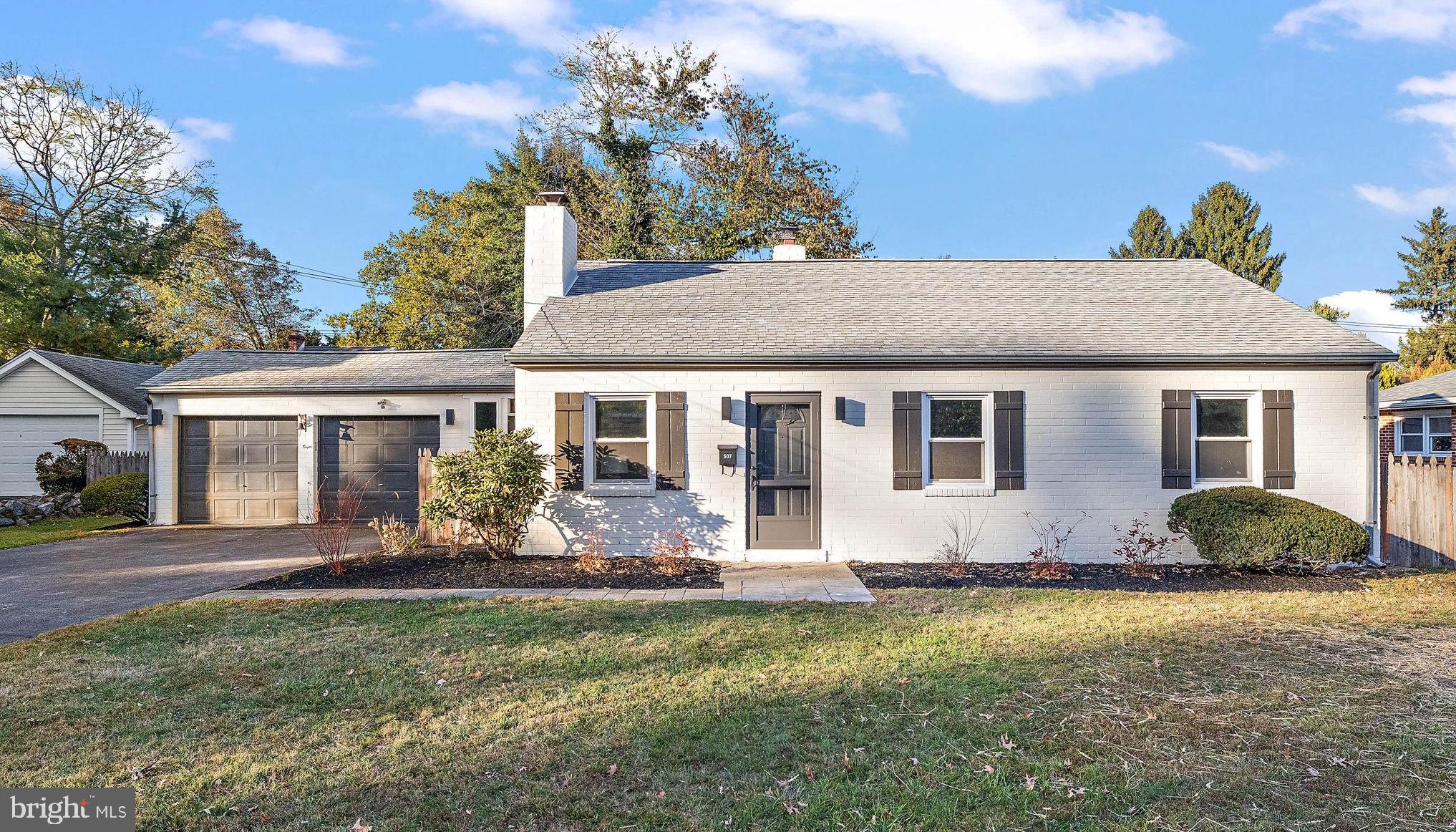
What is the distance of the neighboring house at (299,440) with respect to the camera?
43.4 feet

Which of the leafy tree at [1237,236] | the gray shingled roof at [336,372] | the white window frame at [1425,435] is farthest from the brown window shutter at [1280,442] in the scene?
the leafy tree at [1237,236]

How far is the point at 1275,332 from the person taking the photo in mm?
9641

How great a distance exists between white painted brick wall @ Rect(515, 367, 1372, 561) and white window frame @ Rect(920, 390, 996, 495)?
11cm

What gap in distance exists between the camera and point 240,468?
1334 cm

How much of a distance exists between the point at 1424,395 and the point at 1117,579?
15.6m

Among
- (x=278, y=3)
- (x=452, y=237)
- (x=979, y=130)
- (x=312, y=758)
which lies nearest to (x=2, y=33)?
(x=452, y=237)

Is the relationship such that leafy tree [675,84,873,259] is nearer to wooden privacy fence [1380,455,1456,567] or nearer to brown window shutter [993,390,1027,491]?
brown window shutter [993,390,1027,491]

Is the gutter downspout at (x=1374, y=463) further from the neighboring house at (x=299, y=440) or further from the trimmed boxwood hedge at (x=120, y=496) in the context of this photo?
the trimmed boxwood hedge at (x=120, y=496)

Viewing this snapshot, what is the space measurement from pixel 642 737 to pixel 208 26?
14102 millimetres

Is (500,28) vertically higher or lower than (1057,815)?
higher

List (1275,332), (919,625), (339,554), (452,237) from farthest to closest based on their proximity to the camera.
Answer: (452,237)
(1275,332)
(339,554)
(919,625)

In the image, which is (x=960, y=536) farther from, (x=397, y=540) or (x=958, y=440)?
(x=397, y=540)

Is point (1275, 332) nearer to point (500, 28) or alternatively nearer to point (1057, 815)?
point (1057, 815)

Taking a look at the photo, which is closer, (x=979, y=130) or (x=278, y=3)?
(x=278, y=3)
